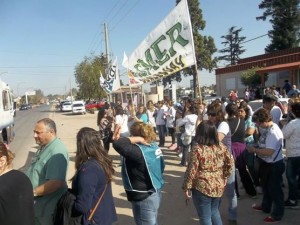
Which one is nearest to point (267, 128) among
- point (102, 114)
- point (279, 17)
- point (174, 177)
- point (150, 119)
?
point (174, 177)

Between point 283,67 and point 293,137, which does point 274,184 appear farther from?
point 283,67

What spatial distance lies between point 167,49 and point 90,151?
428cm

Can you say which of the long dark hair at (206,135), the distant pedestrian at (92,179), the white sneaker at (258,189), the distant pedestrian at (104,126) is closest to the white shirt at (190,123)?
the distant pedestrian at (104,126)

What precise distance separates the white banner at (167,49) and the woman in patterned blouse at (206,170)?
306cm

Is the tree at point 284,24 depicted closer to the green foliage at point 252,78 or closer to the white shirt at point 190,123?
the green foliage at point 252,78

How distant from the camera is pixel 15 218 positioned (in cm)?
239

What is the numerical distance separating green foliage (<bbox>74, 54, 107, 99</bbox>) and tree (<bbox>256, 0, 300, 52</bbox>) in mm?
25470

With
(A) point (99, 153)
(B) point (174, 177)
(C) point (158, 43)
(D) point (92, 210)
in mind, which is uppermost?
(C) point (158, 43)

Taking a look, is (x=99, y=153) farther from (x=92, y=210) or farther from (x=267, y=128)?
(x=267, y=128)

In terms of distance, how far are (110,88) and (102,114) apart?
3803mm

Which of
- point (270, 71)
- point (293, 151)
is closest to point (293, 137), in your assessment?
point (293, 151)

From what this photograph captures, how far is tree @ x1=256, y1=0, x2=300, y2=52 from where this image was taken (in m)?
50.2

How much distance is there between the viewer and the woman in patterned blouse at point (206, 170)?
12.5 feet

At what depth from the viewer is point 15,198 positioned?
2.39 m
